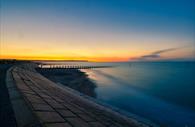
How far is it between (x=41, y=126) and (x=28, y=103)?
1531 mm

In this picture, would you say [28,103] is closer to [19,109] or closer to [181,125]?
[19,109]

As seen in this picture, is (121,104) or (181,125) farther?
(121,104)

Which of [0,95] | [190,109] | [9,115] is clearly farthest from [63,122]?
[190,109]

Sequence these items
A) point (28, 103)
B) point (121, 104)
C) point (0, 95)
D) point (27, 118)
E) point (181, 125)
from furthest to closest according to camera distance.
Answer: point (121, 104) < point (181, 125) < point (0, 95) < point (28, 103) < point (27, 118)

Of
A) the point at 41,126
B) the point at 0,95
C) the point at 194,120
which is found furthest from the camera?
the point at 194,120

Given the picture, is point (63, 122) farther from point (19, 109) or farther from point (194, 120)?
point (194, 120)

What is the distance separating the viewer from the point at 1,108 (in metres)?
4.34

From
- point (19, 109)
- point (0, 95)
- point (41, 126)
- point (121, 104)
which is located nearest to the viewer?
point (41, 126)

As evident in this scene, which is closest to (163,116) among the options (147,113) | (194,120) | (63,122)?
(147,113)

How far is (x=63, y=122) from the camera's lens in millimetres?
3316

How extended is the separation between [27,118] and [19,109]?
0.78m

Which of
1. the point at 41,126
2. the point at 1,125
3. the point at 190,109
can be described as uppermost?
the point at 41,126

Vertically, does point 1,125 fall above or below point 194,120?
above

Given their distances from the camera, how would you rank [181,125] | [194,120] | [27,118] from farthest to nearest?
[194,120]
[181,125]
[27,118]
